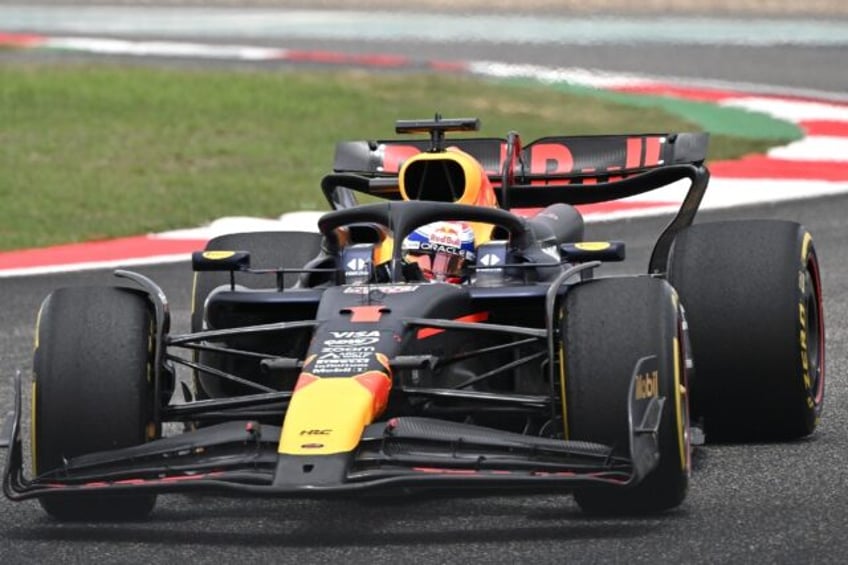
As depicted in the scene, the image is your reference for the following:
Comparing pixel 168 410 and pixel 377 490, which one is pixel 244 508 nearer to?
pixel 168 410

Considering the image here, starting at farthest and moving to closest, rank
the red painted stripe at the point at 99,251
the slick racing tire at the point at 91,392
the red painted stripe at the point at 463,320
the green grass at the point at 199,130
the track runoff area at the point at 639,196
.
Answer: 1. the green grass at the point at 199,130
2. the track runoff area at the point at 639,196
3. the red painted stripe at the point at 99,251
4. the red painted stripe at the point at 463,320
5. the slick racing tire at the point at 91,392

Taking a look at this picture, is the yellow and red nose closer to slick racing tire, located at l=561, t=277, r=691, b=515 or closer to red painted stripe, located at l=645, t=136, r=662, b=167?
slick racing tire, located at l=561, t=277, r=691, b=515

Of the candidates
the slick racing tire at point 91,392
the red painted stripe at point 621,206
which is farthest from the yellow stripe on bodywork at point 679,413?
the red painted stripe at point 621,206

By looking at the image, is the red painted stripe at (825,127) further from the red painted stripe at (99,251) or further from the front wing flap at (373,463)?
the front wing flap at (373,463)

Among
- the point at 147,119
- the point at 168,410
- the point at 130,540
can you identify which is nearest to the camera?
the point at 130,540

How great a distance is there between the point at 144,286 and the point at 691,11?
81.1ft

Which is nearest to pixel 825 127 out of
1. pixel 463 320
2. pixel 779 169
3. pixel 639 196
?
pixel 779 169

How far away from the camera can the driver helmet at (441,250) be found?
24.1 ft

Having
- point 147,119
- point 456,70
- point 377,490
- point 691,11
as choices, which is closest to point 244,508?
point 377,490

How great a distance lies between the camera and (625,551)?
227 inches

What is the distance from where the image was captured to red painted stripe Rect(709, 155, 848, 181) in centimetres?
1552

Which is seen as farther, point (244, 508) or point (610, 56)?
point (610, 56)

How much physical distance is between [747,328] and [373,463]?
1.87 m

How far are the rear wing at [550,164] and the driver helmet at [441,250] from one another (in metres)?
1.27
